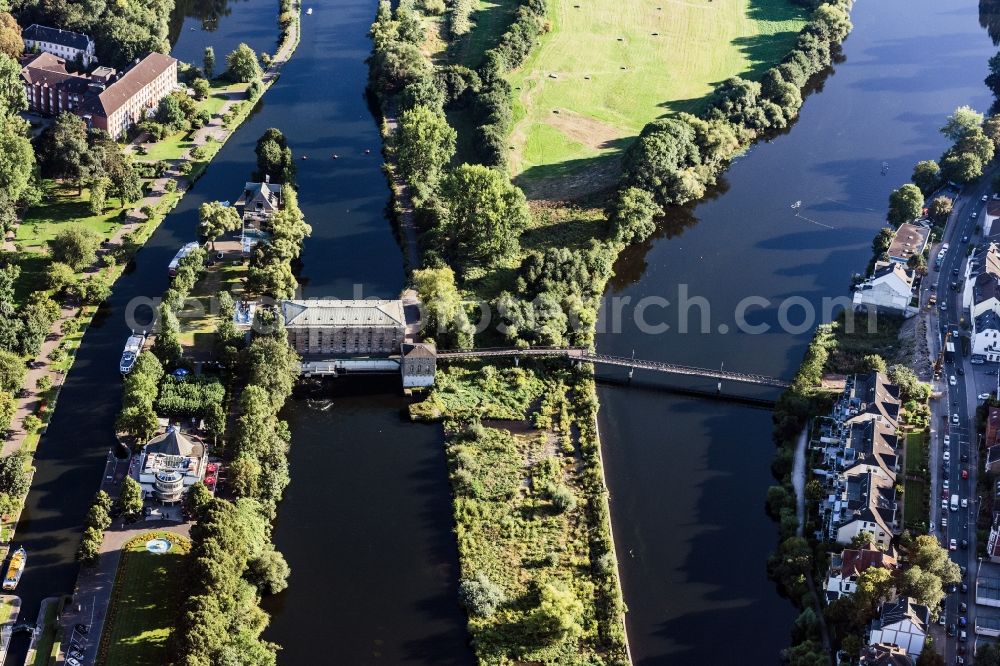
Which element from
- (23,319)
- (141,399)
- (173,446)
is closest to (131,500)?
(173,446)

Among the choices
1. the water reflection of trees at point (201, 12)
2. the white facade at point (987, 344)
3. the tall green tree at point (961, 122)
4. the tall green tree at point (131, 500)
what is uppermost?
the water reflection of trees at point (201, 12)

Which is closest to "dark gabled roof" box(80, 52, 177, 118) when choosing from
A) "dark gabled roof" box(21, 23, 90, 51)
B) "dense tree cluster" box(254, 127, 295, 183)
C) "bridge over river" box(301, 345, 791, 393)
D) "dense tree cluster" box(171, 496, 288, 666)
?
"dark gabled roof" box(21, 23, 90, 51)

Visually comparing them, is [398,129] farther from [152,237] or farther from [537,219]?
[152,237]

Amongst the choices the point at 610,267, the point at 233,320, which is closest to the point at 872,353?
the point at 610,267

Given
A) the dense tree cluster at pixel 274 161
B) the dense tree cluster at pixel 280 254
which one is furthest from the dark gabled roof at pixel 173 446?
the dense tree cluster at pixel 274 161

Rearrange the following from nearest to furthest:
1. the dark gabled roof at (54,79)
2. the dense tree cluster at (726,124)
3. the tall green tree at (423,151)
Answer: the tall green tree at (423,151)
the dense tree cluster at (726,124)
the dark gabled roof at (54,79)

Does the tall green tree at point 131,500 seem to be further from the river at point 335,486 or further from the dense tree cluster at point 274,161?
the dense tree cluster at point 274,161
